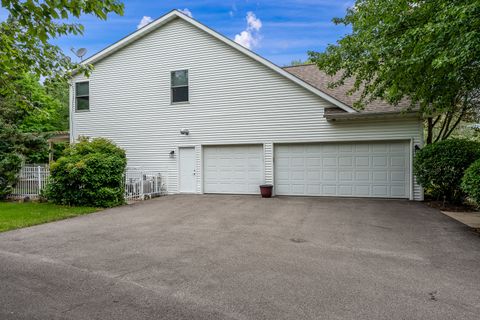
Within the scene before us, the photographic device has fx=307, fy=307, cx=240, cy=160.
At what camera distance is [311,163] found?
11758mm

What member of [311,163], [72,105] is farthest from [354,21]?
[72,105]

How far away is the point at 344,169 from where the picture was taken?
11.4 metres

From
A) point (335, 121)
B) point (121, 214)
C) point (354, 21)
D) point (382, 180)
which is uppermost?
point (354, 21)

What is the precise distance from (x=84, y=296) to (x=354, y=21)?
926 cm

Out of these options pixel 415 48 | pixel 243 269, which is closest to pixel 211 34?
pixel 415 48

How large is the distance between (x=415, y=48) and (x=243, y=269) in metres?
5.80

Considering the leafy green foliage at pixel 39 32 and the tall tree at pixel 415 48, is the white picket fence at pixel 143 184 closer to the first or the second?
the leafy green foliage at pixel 39 32

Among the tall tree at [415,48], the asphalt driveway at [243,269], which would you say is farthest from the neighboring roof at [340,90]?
the asphalt driveway at [243,269]

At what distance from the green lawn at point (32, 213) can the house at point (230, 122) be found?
4.57m

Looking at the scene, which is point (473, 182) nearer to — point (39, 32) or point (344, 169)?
point (344, 169)

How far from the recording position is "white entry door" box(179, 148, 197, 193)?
42.9ft

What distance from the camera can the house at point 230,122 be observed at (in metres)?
11.0

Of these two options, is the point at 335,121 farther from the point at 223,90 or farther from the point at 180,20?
the point at 180,20

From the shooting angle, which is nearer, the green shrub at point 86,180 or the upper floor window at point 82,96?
the green shrub at point 86,180
